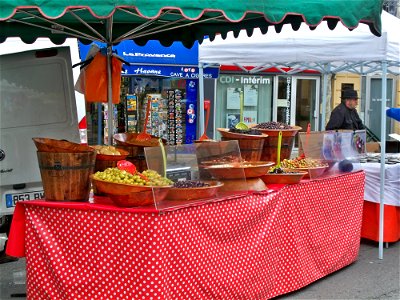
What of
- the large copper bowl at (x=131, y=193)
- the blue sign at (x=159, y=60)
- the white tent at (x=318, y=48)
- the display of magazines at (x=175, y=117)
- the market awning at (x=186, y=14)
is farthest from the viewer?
the display of magazines at (x=175, y=117)

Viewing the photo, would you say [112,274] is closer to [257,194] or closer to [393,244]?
[257,194]

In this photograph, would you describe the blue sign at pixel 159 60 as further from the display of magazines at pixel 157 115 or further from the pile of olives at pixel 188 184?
the pile of olives at pixel 188 184

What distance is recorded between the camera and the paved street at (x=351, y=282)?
5.29 meters

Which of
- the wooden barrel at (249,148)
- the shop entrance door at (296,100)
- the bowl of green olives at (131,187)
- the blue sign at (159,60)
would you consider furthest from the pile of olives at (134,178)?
the shop entrance door at (296,100)

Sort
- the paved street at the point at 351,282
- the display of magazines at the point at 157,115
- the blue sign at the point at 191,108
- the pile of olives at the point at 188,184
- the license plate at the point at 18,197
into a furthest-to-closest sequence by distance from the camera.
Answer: the blue sign at the point at 191,108, the display of magazines at the point at 157,115, the license plate at the point at 18,197, the paved street at the point at 351,282, the pile of olives at the point at 188,184

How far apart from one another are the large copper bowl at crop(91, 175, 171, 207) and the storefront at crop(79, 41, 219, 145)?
7796mm

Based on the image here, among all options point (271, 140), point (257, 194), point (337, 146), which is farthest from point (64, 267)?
point (337, 146)

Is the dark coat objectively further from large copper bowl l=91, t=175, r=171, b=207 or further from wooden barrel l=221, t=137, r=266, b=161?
large copper bowl l=91, t=175, r=171, b=207

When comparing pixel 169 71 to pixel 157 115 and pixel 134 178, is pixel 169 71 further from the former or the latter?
pixel 134 178

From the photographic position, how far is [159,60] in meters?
11.9

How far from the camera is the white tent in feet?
20.4

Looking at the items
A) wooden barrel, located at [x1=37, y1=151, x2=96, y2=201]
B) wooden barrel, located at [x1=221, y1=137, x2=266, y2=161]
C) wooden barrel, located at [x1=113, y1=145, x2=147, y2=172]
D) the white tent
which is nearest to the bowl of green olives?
wooden barrel, located at [x1=37, y1=151, x2=96, y2=201]

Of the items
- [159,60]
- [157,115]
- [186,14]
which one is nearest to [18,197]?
[186,14]

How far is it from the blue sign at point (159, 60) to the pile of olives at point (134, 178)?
24.9 feet
